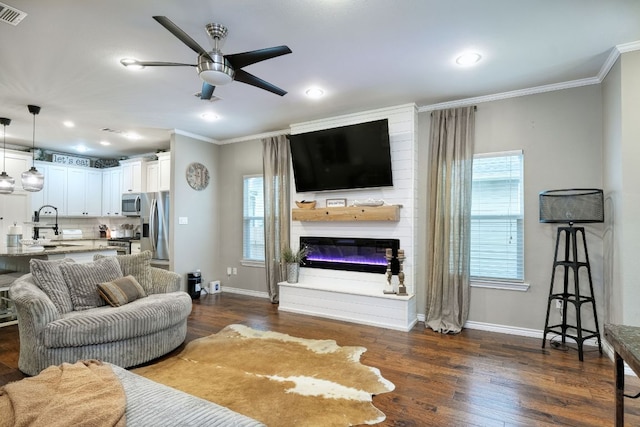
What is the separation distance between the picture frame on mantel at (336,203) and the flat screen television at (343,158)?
18 centimetres

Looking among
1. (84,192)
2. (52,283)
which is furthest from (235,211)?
(84,192)

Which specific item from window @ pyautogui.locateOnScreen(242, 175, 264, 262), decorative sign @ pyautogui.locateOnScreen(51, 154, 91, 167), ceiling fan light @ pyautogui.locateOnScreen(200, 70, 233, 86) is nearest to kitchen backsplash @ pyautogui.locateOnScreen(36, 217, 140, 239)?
decorative sign @ pyautogui.locateOnScreen(51, 154, 91, 167)

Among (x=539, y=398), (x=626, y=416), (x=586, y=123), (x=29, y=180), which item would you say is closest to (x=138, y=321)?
(x=29, y=180)

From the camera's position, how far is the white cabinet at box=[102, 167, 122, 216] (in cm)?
696

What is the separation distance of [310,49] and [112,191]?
20.1ft

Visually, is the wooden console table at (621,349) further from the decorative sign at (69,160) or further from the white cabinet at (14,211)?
the decorative sign at (69,160)

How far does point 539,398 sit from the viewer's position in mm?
2408

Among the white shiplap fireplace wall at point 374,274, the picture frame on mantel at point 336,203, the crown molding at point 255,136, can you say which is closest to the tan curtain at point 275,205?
the crown molding at point 255,136

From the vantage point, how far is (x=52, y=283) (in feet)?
9.78

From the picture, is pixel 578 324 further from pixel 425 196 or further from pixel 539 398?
pixel 425 196

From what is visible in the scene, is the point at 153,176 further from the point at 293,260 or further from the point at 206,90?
the point at 206,90

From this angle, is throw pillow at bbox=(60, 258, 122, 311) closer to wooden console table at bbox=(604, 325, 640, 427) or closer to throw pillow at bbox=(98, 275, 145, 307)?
throw pillow at bbox=(98, 275, 145, 307)

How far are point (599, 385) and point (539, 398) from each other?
61 centimetres

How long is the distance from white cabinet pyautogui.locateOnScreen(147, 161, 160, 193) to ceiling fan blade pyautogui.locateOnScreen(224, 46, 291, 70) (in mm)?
4445
